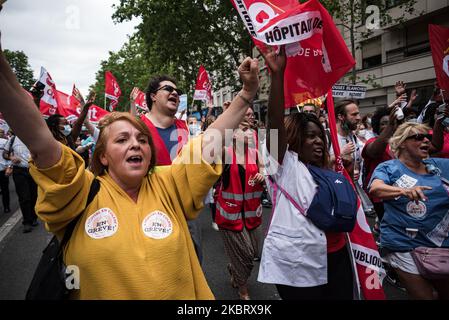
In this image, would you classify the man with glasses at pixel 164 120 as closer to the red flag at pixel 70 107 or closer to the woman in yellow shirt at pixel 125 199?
the woman in yellow shirt at pixel 125 199

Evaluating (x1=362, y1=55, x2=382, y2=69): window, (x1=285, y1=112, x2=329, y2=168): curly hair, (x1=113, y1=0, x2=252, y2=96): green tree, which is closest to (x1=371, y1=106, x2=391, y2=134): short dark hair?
(x1=285, y1=112, x2=329, y2=168): curly hair

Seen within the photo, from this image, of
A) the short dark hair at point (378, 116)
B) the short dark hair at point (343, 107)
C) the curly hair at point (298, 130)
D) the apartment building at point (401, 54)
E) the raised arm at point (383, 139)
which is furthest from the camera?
the apartment building at point (401, 54)

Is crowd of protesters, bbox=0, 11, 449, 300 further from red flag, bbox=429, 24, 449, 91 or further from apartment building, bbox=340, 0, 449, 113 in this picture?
apartment building, bbox=340, 0, 449, 113

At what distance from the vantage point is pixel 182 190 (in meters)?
1.65

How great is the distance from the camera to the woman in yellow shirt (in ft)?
4.33

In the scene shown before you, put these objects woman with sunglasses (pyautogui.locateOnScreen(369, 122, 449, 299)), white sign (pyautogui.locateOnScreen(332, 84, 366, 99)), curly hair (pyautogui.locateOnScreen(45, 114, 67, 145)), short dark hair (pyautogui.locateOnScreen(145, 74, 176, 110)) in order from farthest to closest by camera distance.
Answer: white sign (pyautogui.locateOnScreen(332, 84, 366, 99)) → curly hair (pyautogui.locateOnScreen(45, 114, 67, 145)) → short dark hair (pyautogui.locateOnScreen(145, 74, 176, 110)) → woman with sunglasses (pyautogui.locateOnScreen(369, 122, 449, 299))

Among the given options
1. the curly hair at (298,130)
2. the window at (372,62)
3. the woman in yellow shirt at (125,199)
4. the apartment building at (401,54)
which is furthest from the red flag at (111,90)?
the window at (372,62)

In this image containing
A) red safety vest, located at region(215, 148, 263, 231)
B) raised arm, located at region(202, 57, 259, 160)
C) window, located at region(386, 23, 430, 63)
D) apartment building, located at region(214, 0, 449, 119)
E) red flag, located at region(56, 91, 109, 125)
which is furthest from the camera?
window, located at region(386, 23, 430, 63)

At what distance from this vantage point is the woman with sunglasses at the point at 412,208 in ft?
8.81

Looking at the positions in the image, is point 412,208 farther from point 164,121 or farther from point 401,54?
point 401,54

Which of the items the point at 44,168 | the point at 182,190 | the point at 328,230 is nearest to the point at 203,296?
the point at 182,190

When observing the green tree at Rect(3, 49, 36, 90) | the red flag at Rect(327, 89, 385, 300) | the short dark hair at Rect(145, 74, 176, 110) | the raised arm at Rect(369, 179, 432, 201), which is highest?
the green tree at Rect(3, 49, 36, 90)

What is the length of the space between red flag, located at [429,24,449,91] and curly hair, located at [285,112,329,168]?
207 cm

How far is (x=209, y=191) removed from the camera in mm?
2377
